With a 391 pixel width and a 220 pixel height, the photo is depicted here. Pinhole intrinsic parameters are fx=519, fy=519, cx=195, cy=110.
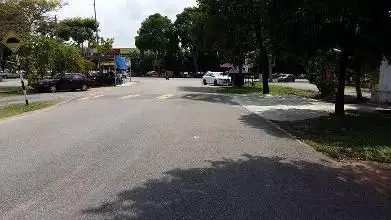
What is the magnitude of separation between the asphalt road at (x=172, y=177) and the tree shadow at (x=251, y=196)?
0.01 metres

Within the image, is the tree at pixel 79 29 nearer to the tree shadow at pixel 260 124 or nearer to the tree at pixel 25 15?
the tree at pixel 25 15

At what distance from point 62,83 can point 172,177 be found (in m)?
32.0

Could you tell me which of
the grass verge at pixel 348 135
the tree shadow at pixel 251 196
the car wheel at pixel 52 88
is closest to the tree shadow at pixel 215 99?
the grass verge at pixel 348 135

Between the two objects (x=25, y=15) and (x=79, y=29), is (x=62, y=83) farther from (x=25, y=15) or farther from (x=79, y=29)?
(x=79, y=29)

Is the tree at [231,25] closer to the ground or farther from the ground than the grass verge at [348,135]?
farther from the ground

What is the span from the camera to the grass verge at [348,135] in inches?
439

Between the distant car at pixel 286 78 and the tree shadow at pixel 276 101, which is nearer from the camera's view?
the tree shadow at pixel 276 101

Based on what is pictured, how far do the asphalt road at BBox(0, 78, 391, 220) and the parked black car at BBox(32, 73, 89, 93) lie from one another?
77.7ft

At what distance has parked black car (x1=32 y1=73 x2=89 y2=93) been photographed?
38031 millimetres

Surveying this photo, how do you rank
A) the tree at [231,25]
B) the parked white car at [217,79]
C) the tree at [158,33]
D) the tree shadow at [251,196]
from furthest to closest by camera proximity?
the tree at [158,33] → the parked white car at [217,79] → the tree at [231,25] → the tree shadow at [251,196]

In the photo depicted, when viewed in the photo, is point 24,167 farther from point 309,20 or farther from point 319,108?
point 319,108

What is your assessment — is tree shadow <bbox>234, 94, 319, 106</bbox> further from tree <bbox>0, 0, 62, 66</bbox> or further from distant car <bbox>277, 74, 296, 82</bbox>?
distant car <bbox>277, 74, 296, 82</bbox>

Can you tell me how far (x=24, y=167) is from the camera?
9281 millimetres

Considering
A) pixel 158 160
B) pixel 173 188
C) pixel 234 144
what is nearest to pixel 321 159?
pixel 234 144
